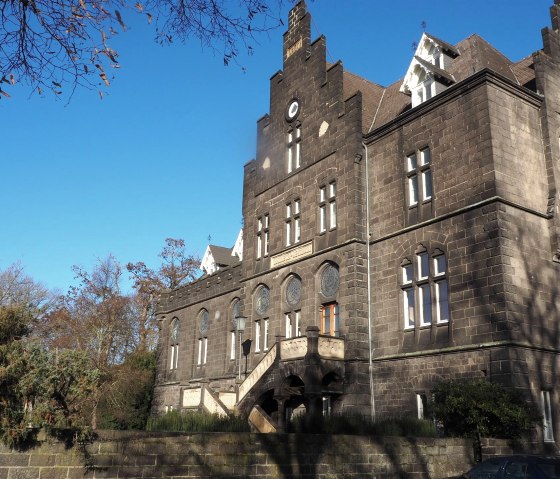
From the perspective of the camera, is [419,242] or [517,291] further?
[419,242]

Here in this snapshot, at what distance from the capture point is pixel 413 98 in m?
25.1

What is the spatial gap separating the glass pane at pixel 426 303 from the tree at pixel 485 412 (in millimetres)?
4321

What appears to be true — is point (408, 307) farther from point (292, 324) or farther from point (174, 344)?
point (174, 344)

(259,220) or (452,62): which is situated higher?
(452,62)

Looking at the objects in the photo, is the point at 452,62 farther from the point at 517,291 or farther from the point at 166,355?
the point at 166,355

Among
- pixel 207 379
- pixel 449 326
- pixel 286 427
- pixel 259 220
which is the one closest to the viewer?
pixel 286 427

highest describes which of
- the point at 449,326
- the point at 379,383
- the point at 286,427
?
the point at 449,326

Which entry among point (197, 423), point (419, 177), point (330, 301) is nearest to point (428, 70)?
point (419, 177)

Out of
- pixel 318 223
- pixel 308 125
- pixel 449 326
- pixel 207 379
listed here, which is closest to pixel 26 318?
pixel 449 326

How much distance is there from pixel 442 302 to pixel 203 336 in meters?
20.4

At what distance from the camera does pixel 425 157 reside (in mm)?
23750

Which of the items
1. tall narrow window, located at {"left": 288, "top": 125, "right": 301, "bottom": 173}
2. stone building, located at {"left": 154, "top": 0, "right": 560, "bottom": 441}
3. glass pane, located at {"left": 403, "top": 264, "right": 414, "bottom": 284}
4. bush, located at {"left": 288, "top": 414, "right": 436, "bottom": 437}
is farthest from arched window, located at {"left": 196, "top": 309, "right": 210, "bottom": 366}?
bush, located at {"left": 288, "top": 414, "right": 436, "bottom": 437}

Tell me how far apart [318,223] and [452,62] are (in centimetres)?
892

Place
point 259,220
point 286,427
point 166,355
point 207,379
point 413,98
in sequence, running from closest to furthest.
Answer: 1. point 286,427
2. point 413,98
3. point 259,220
4. point 207,379
5. point 166,355
